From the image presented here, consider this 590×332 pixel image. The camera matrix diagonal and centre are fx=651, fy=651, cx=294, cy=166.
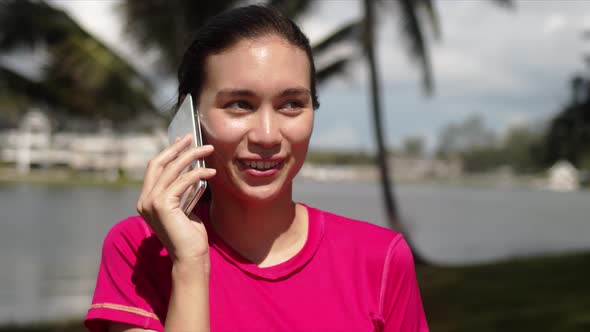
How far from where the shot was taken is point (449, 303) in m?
9.59

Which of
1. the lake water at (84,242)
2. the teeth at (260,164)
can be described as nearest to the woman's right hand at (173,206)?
the teeth at (260,164)

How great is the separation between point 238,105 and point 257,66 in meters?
0.10

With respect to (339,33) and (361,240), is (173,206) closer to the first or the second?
(361,240)

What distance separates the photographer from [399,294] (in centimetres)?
154

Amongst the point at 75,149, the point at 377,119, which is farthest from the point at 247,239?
the point at 75,149

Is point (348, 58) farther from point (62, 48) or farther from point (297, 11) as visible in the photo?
point (62, 48)

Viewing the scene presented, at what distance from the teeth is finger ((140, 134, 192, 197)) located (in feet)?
0.47

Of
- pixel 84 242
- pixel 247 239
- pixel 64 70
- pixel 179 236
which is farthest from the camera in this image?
pixel 84 242

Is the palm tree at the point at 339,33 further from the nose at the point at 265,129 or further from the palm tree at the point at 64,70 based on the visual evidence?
the nose at the point at 265,129

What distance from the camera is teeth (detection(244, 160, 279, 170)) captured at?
4.83ft

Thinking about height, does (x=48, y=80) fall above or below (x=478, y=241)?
above

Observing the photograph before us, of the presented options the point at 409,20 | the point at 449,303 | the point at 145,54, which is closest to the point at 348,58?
the point at 409,20

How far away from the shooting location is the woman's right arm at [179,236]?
4.34 ft

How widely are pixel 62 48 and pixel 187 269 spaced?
52.9ft
